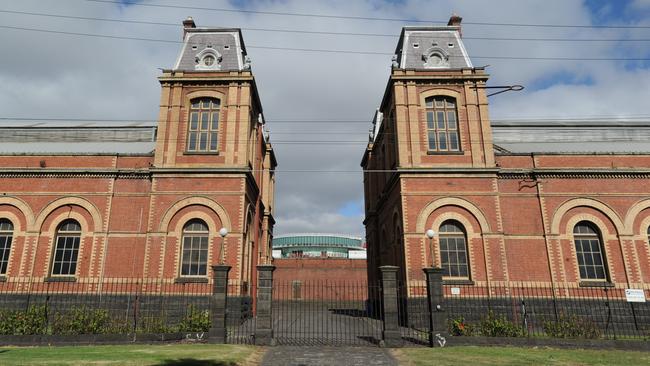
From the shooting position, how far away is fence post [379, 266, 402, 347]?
13.3 m

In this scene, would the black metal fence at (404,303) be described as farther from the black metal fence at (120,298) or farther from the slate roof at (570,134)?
the slate roof at (570,134)

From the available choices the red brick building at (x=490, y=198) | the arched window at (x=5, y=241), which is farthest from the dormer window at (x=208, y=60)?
the arched window at (x=5, y=241)

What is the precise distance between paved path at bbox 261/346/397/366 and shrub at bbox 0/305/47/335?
8184 mm

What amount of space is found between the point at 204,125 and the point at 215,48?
5029mm

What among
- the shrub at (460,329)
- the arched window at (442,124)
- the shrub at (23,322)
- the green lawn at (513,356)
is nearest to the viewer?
the green lawn at (513,356)

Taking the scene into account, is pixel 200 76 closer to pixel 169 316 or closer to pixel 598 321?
pixel 169 316

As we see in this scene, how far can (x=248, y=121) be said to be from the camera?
21.5m

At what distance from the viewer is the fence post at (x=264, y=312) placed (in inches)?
529

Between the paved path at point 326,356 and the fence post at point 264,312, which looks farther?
the fence post at point 264,312

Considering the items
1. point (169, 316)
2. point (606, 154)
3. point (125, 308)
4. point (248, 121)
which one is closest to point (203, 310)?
point (169, 316)

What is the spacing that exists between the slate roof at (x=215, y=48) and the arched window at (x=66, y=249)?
1005 cm

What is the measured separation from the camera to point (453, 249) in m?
19.5

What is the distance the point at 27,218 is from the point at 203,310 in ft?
35.0

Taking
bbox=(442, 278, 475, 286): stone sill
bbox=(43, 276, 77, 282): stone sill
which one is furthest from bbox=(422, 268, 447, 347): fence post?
bbox=(43, 276, 77, 282): stone sill
